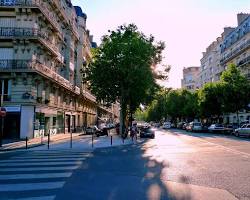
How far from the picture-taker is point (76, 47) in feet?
181

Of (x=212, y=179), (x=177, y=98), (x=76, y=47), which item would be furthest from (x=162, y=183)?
(x=177, y=98)

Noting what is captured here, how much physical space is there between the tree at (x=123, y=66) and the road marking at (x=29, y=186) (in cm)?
2856

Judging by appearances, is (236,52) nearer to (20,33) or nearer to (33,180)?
(20,33)

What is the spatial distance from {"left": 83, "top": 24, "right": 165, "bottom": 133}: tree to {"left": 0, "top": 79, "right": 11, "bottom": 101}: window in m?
11.5

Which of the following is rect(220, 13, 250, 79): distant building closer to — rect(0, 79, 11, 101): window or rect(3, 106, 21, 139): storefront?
rect(3, 106, 21, 139): storefront

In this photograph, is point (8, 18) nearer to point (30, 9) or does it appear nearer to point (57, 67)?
point (30, 9)

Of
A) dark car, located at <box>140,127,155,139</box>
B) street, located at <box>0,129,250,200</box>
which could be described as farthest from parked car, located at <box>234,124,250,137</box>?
street, located at <box>0,129,250,200</box>

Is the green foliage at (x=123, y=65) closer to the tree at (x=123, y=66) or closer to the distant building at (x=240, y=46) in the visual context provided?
the tree at (x=123, y=66)

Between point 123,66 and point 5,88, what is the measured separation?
42.5 ft

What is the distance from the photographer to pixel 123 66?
125 feet

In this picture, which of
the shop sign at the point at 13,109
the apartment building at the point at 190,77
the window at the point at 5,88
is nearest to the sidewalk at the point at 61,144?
the shop sign at the point at 13,109

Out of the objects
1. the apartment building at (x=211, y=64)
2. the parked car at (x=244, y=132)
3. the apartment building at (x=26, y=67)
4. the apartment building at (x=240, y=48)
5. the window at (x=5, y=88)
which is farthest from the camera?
the apartment building at (x=211, y=64)

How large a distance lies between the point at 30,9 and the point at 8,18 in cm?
241

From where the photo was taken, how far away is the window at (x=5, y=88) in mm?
31484
